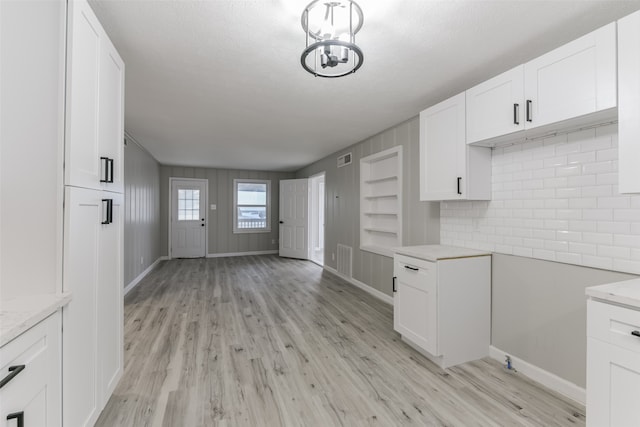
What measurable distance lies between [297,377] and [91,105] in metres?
2.17

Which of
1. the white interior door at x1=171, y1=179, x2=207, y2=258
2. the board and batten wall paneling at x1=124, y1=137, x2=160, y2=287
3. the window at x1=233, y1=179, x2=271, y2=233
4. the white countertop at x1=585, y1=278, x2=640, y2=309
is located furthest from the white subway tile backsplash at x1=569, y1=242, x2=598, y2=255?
the white interior door at x1=171, y1=179, x2=207, y2=258

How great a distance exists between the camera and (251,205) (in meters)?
7.94

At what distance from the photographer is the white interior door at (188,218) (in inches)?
278

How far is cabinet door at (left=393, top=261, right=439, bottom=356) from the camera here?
7.48ft

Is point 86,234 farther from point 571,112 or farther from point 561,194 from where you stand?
point 561,194

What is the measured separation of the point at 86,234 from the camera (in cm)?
136

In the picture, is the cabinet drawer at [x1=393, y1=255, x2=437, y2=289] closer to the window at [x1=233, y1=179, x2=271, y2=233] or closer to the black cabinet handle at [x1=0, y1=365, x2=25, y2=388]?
the black cabinet handle at [x1=0, y1=365, x2=25, y2=388]

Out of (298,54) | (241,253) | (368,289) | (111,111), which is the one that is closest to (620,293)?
(298,54)

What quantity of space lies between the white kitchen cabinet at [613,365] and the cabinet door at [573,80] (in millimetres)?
1104

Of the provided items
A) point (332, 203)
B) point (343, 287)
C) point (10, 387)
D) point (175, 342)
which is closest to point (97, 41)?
point (10, 387)

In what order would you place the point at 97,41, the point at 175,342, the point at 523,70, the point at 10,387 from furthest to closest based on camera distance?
1. the point at 175,342
2. the point at 523,70
3. the point at 97,41
4. the point at 10,387

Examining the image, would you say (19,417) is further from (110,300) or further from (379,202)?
(379,202)

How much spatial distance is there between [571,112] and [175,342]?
3572 mm

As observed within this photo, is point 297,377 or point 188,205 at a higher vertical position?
point 188,205
